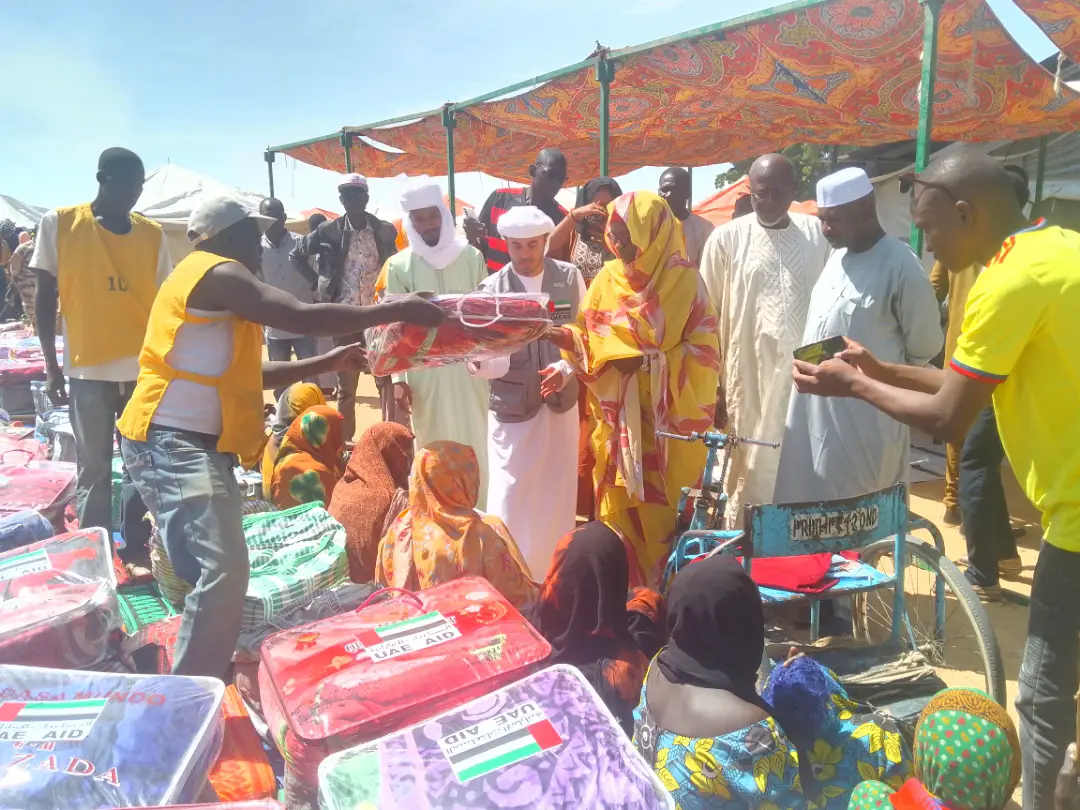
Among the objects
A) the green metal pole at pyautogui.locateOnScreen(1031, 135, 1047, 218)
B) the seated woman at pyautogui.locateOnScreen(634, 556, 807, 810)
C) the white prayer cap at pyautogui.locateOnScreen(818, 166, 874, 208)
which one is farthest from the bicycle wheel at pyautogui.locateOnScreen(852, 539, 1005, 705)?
the green metal pole at pyautogui.locateOnScreen(1031, 135, 1047, 218)

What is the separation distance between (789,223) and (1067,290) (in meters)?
2.56

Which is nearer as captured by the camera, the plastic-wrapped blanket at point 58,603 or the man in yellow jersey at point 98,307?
the plastic-wrapped blanket at point 58,603

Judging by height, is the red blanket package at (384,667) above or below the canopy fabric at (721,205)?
below

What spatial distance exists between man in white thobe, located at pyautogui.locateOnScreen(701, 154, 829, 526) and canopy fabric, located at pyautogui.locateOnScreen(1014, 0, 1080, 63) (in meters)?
2.30

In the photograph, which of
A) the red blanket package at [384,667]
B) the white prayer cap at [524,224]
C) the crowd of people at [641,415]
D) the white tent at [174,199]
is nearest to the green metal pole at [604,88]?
the crowd of people at [641,415]

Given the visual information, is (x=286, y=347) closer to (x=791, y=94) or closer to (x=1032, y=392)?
(x=791, y=94)

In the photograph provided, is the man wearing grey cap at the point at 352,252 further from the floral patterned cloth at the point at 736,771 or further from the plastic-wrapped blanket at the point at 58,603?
the floral patterned cloth at the point at 736,771

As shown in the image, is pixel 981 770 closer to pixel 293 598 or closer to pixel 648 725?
pixel 648 725

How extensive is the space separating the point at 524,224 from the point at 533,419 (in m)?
A: 0.97

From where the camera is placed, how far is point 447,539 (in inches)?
110

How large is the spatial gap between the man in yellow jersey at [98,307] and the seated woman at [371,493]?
127 centimetres

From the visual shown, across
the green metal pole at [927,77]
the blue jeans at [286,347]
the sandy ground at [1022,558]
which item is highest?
the green metal pole at [927,77]

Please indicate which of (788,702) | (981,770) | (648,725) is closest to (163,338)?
(648,725)

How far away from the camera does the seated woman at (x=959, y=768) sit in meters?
1.44
